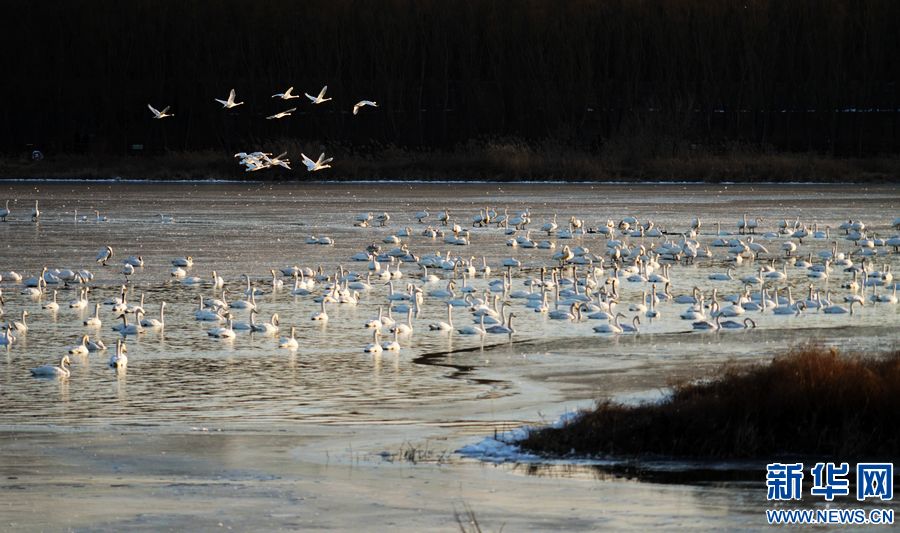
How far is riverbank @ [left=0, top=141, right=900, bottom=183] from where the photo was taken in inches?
2269

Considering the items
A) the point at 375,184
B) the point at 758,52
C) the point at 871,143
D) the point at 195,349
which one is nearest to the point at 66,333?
the point at 195,349

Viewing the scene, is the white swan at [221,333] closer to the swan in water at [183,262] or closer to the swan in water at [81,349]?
the swan in water at [81,349]

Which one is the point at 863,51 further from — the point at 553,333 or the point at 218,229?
the point at 553,333

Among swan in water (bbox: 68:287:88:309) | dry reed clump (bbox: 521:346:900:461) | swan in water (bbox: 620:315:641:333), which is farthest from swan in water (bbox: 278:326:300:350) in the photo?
dry reed clump (bbox: 521:346:900:461)

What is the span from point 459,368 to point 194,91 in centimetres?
5794

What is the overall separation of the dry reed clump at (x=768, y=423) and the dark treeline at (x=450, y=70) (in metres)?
54.5

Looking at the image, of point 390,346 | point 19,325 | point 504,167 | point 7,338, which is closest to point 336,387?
point 390,346

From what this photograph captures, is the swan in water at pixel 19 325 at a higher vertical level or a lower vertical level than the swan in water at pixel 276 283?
lower

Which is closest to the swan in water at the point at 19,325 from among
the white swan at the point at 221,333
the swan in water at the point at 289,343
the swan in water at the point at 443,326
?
the white swan at the point at 221,333

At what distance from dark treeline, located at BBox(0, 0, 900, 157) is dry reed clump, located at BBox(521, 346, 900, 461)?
5455cm

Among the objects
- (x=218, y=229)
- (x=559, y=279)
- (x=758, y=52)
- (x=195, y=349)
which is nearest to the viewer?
(x=195, y=349)

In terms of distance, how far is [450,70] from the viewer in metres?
76.9

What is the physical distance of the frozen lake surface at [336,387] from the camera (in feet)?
35.5

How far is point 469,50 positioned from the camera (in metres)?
75.6
